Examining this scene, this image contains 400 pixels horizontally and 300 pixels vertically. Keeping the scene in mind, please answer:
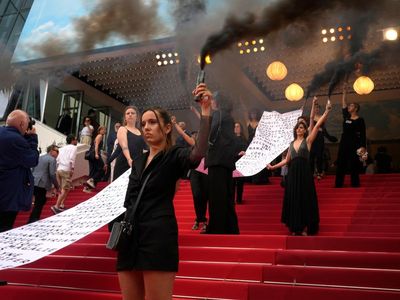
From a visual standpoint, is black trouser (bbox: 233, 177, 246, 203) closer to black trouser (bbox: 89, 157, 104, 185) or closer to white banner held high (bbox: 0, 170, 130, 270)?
white banner held high (bbox: 0, 170, 130, 270)

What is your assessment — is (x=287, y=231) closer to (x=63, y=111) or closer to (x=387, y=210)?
(x=387, y=210)

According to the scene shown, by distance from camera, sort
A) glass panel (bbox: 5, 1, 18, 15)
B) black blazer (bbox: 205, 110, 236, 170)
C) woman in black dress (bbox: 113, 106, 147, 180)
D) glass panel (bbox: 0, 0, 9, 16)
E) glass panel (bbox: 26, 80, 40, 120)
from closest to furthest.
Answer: woman in black dress (bbox: 113, 106, 147, 180)
black blazer (bbox: 205, 110, 236, 170)
glass panel (bbox: 26, 80, 40, 120)
glass panel (bbox: 5, 1, 18, 15)
glass panel (bbox: 0, 0, 9, 16)

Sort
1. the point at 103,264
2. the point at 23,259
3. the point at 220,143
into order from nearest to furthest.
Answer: the point at 23,259
the point at 103,264
the point at 220,143

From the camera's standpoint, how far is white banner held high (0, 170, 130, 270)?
3227 mm

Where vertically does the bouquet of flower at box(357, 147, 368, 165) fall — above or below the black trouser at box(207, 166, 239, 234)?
above

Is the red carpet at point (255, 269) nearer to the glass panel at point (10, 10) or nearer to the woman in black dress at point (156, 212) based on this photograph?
the woman in black dress at point (156, 212)

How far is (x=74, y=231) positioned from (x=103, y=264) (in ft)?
2.50

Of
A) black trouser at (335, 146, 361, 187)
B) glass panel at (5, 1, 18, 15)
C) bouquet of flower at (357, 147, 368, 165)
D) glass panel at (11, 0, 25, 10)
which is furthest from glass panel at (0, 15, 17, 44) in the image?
bouquet of flower at (357, 147, 368, 165)

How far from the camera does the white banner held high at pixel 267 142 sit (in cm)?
636

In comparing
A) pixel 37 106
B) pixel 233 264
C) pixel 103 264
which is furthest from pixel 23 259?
pixel 37 106

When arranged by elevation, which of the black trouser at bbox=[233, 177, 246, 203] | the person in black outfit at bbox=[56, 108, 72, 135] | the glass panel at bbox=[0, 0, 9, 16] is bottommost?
the black trouser at bbox=[233, 177, 246, 203]

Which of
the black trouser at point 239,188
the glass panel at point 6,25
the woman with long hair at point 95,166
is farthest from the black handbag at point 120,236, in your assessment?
the glass panel at point 6,25

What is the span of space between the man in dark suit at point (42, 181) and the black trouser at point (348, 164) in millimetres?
4591

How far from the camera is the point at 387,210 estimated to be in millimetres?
5914
